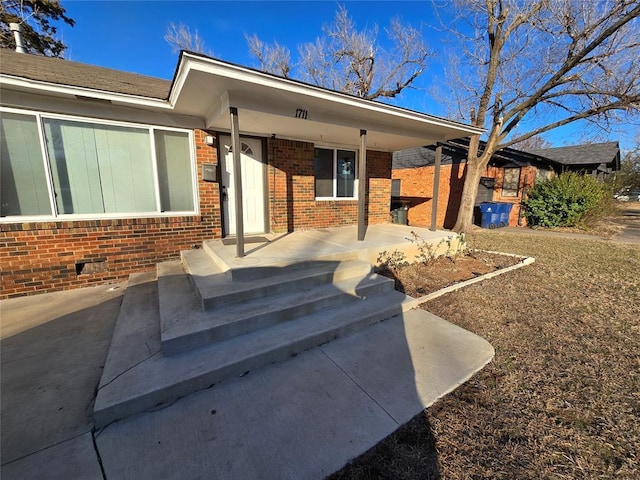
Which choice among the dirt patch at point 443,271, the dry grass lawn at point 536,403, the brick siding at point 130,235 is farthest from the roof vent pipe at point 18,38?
the dry grass lawn at point 536,403

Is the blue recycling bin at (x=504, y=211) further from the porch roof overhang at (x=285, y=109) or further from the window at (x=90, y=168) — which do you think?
the window at (x=90, y=168)

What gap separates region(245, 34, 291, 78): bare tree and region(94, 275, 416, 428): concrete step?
54.6 ft

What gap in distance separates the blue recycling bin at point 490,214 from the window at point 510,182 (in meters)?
2.02

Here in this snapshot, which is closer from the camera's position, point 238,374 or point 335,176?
point 238,374

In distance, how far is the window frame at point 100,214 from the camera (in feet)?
13.1

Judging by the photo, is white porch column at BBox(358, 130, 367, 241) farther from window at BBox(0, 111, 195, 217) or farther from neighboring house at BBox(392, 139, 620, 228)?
neighboring house at BBox(392, 139, 620, 228)

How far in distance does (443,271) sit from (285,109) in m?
4.25

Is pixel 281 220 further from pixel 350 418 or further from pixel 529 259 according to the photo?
pixel 529 259

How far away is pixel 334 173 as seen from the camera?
23.7 feet

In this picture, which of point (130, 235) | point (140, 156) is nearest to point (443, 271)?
point (130, 235)

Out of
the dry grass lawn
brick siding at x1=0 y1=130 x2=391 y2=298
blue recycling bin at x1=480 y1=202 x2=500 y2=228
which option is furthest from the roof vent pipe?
blue recycling bin at x1=480 y1=202 x2=500 y2=228

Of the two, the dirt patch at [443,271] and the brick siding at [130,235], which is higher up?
the brick siding at [130,235]

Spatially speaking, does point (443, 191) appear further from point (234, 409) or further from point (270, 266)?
point (234, 409)

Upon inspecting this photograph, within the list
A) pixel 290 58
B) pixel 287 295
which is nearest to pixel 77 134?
pixel 287 295
